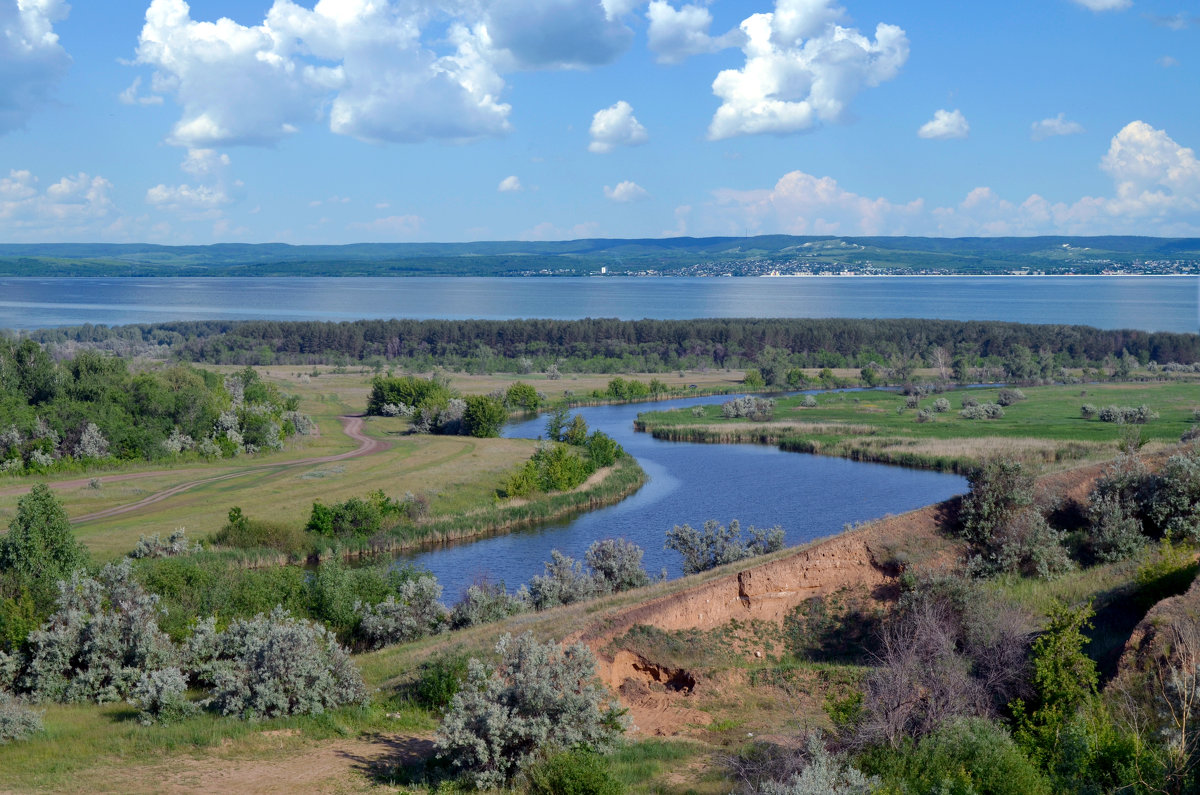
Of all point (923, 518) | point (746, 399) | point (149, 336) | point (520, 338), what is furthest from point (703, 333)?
point (923, 518)

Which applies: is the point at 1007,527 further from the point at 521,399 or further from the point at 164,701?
the point at 521,399

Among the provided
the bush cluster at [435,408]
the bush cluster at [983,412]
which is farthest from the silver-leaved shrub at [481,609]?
the bush cluster at [983,412]

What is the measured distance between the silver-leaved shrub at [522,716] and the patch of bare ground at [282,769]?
1418mm

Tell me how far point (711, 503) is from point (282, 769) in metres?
35.2

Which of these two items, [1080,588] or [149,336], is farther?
[149,336]

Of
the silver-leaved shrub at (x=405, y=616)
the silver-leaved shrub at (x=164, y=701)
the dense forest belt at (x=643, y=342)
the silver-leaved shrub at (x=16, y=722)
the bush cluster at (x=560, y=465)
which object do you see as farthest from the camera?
the dense forest belt at (x=643, y=342)

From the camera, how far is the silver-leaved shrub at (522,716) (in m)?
14.2

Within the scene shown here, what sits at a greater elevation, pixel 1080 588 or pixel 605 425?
pixel 1080 588

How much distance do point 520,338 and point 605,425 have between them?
65813mm

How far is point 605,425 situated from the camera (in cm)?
7862

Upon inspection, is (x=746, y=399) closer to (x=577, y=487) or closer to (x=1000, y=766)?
(x=577, y=487)

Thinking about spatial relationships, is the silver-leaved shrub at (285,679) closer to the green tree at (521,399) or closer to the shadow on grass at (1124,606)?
the shadow on grass at (1124,606)

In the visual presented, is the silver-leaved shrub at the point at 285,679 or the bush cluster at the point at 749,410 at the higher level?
the silver-leaved shrub at the point at 285,679

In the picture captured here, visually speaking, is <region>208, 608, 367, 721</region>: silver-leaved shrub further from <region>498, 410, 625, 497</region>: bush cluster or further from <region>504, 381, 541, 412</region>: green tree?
<region>504, 381, 541, 412</region>: green tree
